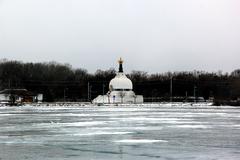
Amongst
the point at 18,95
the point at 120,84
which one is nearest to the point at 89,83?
the point at 120,84

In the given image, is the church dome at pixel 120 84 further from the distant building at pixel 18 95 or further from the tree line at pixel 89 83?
the distant building at pixel 18 95

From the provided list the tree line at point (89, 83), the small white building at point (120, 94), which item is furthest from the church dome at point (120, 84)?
the tree line at point (89, 83)

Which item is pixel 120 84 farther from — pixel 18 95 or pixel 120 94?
pixel 18 95

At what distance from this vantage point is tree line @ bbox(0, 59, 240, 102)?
456 feet

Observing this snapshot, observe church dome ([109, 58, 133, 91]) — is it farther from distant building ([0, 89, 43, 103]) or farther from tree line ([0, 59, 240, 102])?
distant building ([0, 89, 43, 103])

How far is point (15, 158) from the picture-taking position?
15.3 metres

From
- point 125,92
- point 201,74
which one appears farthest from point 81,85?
point 201,74

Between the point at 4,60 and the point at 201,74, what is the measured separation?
60.3 meters

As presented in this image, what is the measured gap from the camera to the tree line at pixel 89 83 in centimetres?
13912

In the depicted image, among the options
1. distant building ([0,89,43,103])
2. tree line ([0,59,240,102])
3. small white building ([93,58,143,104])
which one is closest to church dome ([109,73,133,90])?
small white building ([93,58,143,104])

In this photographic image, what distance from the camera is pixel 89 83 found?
145 meters

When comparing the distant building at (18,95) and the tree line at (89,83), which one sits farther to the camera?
the tree line at (89,83)

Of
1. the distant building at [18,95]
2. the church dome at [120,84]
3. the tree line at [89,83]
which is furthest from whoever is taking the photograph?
the tree line at [89,83]

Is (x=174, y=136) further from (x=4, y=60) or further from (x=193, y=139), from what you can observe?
(x=4, y=60)
